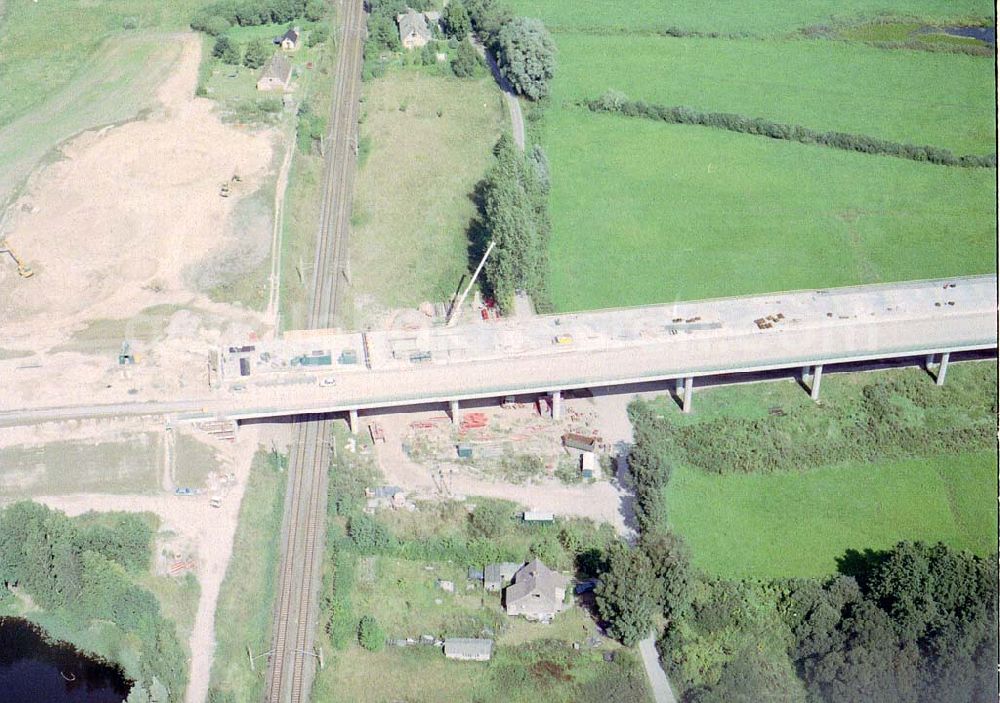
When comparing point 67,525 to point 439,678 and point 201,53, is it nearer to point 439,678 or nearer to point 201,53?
point 439,678

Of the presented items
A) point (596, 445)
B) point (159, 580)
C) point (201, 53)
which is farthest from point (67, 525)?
point (201, 53)

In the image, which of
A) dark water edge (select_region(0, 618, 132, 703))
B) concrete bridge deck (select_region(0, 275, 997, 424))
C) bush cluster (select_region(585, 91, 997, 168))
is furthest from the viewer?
bush cluster (select_region(585, 91, 997, 168))

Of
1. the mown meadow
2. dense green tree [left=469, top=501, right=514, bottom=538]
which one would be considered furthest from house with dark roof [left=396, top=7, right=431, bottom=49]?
dense green tree [left=469, top=501, right=514, bottom=538]

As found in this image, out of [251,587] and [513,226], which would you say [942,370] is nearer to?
[513,226]

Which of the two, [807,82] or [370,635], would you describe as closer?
[370,635]

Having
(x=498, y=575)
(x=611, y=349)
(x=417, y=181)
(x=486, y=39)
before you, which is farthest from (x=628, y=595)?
(x=486, y=39)

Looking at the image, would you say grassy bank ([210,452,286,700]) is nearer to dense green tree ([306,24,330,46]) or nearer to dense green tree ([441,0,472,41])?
dense green tree ([306,24,330,46])

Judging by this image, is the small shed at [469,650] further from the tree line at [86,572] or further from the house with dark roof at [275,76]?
the house with dark roof at [275,76]

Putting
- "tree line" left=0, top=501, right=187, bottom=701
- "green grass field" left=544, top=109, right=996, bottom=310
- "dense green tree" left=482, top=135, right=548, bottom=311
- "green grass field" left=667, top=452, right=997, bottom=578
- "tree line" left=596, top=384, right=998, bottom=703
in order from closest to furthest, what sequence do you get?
"tree line" left=596, top=384, right=998, bottom=703 → "tree line" left=0, top=501, right=187, bottom=701 → "green grass field" left=667, top=452, right=997, bottom=578 → "dense green tree" left=482, top=135, right=548, bottom=311 → "green grass field" left=544, top=109, right=996, bottom=310
